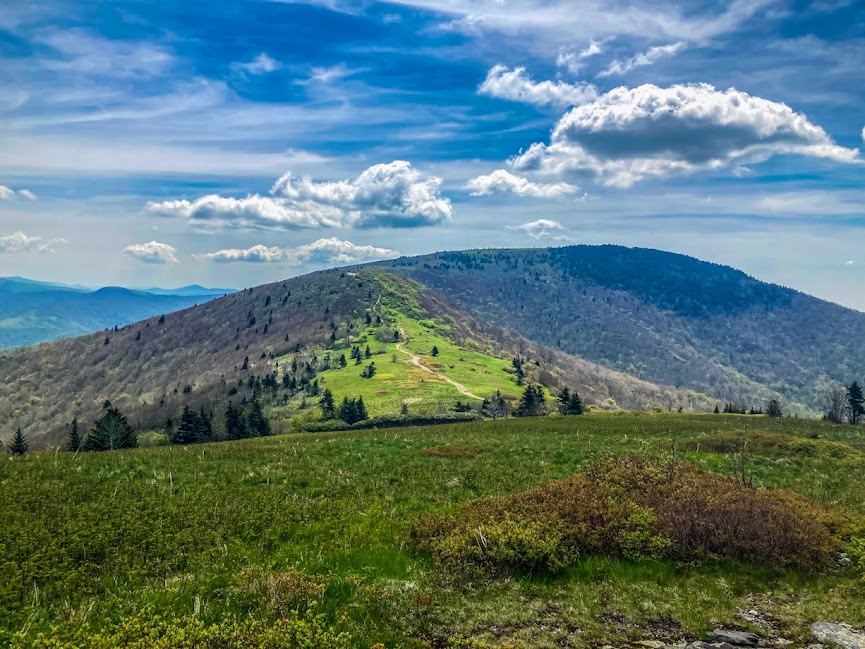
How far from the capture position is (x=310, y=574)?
493 inches

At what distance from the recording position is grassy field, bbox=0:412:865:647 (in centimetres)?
1067

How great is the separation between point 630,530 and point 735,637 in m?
4.78

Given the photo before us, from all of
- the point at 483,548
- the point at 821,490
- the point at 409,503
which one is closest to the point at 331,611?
the point at 483,548

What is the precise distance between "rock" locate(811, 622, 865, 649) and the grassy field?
0.32 metres

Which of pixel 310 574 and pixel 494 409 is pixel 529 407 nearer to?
pixel 494 409

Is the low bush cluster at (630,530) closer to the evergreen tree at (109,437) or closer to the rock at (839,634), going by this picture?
the rock at (839,634)

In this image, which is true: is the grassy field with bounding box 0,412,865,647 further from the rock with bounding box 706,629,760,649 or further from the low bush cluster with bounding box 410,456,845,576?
the low bush cluster with bounding box 410,456,845,576

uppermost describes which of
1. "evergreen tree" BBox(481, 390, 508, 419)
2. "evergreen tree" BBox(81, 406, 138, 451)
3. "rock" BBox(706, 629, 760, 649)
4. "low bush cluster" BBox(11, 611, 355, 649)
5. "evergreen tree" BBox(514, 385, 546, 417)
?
"low bush cluster" BBox(11, 611, 355, 649)

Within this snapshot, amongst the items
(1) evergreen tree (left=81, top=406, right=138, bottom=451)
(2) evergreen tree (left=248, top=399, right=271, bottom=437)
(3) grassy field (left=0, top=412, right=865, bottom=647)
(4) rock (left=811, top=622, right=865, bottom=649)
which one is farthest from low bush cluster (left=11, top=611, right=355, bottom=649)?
(2) evergreen tree (left=248, top=399, right=271, bottom=437)

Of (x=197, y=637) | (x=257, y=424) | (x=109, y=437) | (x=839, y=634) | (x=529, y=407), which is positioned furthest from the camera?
(x=529, y=407)

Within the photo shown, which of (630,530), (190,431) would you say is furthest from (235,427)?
(630,530)

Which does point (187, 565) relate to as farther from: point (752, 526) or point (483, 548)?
point (752, 526)

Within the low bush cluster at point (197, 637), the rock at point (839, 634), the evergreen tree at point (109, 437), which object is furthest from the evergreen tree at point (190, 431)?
the rock at point (839, 634)

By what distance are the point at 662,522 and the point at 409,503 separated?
30.9ft
